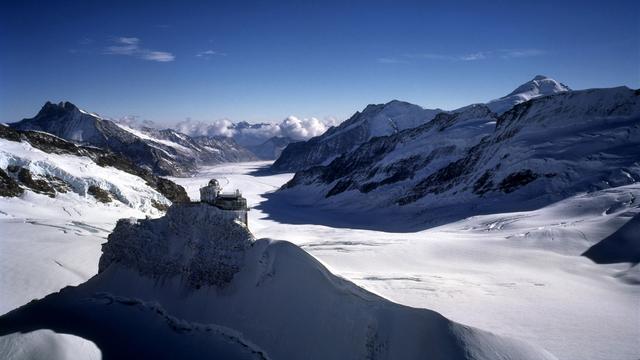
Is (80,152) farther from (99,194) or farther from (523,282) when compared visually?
(523,282)

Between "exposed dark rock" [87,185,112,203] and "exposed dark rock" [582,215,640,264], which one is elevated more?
"exposed dark rock" [87,185,112,203]

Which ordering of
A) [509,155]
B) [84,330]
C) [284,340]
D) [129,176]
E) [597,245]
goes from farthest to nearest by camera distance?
[509,155], [129,176], [597,245], [84,330], [284,340]

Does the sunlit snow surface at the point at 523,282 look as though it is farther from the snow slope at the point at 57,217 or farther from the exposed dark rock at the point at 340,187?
Result: the exposed dark rock at the point at 340,187

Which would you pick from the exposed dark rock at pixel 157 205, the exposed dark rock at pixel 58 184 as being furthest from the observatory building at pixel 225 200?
the exposed dark rock at pixel 157 205

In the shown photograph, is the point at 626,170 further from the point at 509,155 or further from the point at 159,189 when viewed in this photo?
the point at 159,189

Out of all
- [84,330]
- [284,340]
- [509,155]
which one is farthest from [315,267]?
[509,155]

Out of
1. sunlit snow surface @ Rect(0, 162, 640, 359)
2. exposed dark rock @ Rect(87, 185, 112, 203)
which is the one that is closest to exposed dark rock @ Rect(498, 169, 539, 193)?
sunlit snow surface @ Rect(0, 162, 640, 359)

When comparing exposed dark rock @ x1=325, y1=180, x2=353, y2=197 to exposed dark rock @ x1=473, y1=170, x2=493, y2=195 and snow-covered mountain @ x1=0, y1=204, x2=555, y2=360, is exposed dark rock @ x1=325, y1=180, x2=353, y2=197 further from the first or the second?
snow-covered mountain @ x1=0, y1=204, x2=555, y2=360
